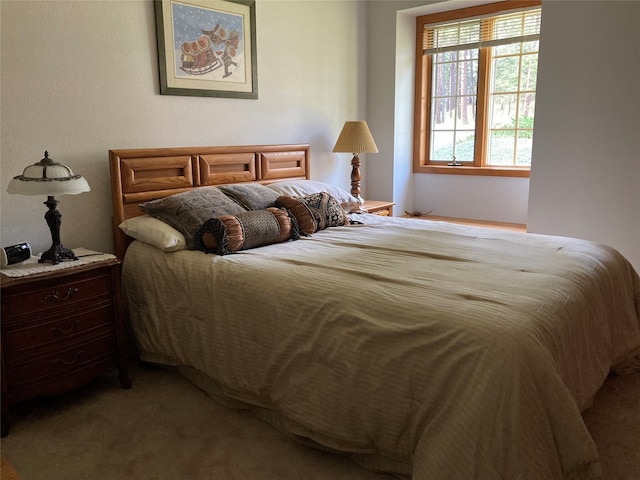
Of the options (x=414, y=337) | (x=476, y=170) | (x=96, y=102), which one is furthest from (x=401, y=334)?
(x=476, y=170)

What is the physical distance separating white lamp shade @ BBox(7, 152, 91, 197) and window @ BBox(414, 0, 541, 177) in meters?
3.36

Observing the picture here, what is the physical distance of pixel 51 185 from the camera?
6.91 ft

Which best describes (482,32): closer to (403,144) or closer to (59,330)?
(403,144)

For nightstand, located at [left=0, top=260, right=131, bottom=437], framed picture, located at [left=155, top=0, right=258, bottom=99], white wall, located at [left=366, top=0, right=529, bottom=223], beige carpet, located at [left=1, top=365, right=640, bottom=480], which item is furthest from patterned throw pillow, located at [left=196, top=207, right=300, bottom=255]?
white wall, located at [left=366, top=0, right=529, bottom=223]

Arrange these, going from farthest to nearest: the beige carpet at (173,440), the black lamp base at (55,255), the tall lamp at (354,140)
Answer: the tall lamp at (354,140)
the black lamp base at (55,255)
the beige carpet at (173,440)

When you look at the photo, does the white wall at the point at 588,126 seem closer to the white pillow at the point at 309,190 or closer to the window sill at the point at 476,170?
the window sill at the point at 476,170

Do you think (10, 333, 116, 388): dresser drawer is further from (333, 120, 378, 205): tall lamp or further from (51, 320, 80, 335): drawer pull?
(333, 120, 378, 205): tall lamp

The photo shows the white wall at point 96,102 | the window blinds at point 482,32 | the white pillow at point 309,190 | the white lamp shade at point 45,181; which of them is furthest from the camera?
the window blinds at point 482,32

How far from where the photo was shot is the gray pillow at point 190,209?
252cm

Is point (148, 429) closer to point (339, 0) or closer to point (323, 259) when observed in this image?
point (323, 259)

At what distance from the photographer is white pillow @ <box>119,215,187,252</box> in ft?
7.98

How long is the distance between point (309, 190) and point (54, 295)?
1.73 metres

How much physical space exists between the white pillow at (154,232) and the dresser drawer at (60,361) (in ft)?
1.62

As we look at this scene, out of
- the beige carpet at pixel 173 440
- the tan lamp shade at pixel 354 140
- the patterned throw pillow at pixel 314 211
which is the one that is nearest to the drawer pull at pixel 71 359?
the beige carpet at pixel 173 440
